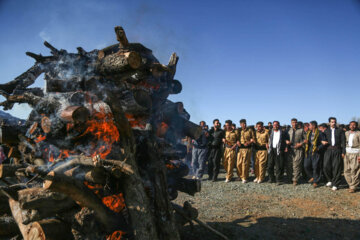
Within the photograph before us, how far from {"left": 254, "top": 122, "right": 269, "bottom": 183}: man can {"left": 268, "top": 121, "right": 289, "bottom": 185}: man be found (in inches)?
10.0

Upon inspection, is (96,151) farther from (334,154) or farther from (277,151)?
(334,154)

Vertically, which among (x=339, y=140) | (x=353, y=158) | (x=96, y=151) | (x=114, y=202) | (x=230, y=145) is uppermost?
(x=339, y=140)

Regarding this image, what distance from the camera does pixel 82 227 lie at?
3217mm

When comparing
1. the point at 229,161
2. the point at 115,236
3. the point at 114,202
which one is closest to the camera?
the point at 115,236

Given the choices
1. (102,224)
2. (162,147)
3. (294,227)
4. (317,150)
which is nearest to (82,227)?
(102,224)

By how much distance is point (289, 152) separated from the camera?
441 inches

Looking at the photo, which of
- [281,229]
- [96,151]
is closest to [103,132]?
[96,151]

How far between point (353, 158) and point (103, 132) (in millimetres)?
9289

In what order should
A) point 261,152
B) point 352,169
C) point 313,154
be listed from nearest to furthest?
1. point 352,169
2. point 313,154
3. point 261,152

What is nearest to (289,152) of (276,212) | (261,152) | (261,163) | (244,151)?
(261,152)

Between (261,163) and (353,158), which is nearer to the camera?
(353,158)

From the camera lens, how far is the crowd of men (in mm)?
9383

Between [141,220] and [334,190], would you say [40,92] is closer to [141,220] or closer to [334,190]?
[141,220]

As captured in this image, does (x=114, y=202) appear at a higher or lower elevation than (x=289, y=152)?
lower
